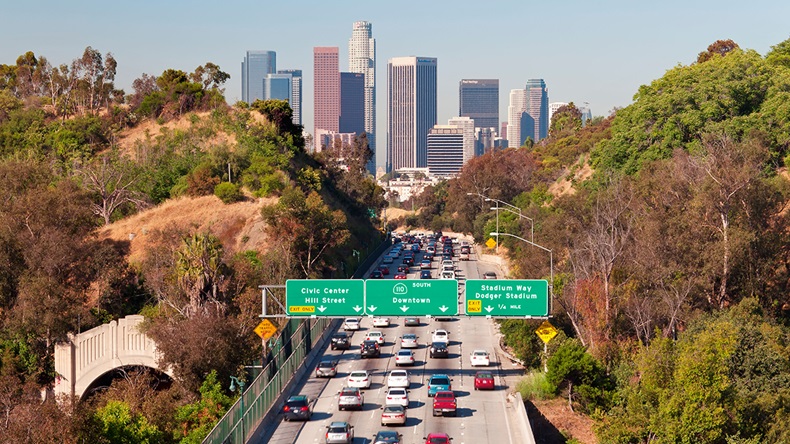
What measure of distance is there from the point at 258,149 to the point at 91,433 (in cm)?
7252

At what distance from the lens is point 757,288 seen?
65438 mm

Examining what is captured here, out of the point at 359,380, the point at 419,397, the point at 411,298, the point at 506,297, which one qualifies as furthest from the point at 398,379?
the point at 506,297

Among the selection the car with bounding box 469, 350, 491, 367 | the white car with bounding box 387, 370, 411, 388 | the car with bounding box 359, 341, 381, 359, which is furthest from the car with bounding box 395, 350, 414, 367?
the white car with bounding box 387, 370, 411, 388

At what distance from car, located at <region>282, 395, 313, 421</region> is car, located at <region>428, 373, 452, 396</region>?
6.74 metres

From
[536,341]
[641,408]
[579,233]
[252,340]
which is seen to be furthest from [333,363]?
[579,233]

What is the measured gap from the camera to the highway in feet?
148

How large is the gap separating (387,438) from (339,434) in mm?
2042

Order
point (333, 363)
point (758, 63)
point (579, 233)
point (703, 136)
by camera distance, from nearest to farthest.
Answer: point (333, 363) < point (579, 233) < point (703, 136) < point (758, 63)

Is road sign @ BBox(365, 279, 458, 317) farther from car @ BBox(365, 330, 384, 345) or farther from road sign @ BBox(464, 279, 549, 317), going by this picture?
car @ BBox(365, 330, 384, 345)

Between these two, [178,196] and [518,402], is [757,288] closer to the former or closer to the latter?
[518,402]

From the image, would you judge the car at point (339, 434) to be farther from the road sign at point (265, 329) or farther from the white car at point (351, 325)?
the white car at point (351, 325)

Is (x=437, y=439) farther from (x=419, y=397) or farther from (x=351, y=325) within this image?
(x=351, y=325)

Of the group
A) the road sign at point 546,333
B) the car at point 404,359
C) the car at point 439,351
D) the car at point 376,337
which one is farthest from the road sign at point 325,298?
the car at point 376,337

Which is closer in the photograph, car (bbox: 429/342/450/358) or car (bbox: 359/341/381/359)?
car (bbox: 429/342/450/358)
